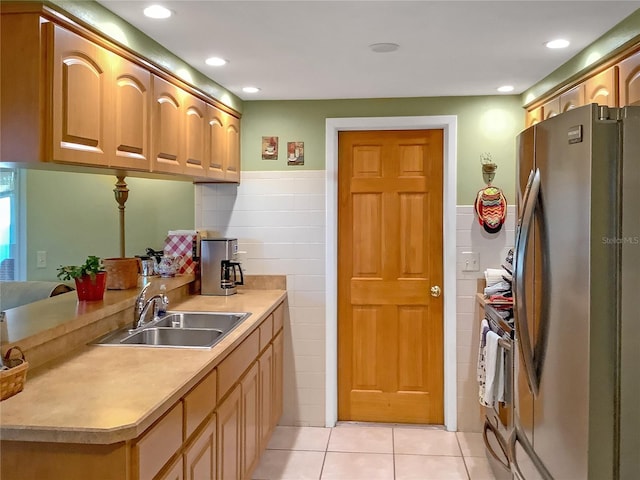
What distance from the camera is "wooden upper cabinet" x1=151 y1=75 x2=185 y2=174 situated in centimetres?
255

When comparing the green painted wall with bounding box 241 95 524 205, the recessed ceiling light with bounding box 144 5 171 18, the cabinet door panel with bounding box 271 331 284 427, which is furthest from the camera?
the green painted wall with bounding box 241 95 524 205

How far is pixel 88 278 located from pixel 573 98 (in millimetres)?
2454

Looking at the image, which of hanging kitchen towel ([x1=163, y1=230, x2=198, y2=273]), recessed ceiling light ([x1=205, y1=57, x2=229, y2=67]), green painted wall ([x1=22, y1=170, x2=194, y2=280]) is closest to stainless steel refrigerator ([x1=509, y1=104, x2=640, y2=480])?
recessed ceiling light ([x1=205, y1=57, x2=229, y2=67])

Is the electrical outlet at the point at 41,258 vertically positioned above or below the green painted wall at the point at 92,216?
below

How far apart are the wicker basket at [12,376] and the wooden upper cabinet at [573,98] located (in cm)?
257

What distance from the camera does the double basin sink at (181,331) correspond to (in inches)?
99.3

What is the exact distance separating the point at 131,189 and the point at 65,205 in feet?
1.80

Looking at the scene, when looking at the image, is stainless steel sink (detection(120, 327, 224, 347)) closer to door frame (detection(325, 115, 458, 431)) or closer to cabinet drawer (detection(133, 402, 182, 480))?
cabinet drawer (detection(133, 402, 182, 480))

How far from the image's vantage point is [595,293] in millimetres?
1666

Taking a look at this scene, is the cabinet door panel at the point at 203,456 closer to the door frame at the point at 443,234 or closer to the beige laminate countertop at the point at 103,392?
the beige laminate countertop at the point at 103,392

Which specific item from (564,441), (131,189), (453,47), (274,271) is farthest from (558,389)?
(131,189)

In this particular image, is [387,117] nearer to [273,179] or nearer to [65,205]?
[273,179]

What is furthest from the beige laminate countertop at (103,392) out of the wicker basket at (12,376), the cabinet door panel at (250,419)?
the cabinet door panel at (250,419)

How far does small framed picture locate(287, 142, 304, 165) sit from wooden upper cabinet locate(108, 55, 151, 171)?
4.99 feet
